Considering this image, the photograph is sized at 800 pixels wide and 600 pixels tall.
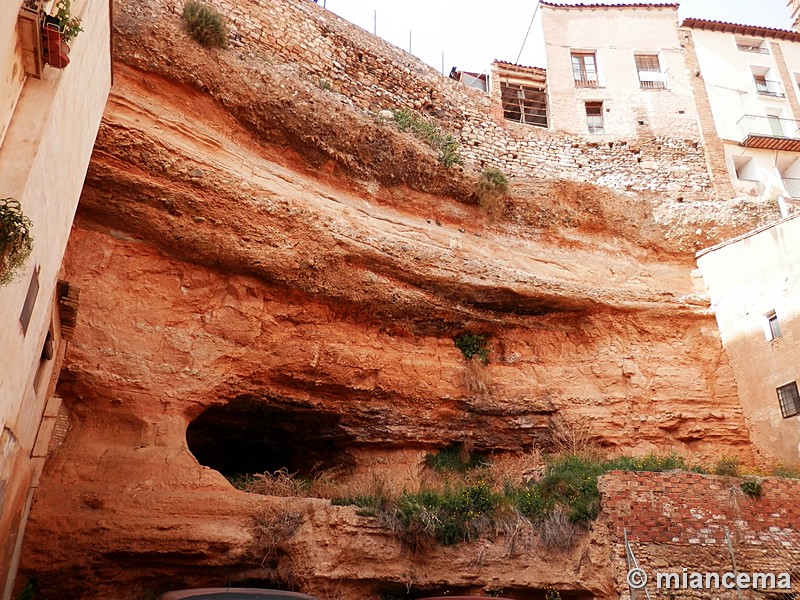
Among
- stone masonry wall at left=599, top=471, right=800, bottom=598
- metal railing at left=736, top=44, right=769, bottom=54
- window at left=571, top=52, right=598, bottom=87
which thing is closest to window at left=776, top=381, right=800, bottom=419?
stone masonry wall at left=599, top=471, right=800, bottom=598

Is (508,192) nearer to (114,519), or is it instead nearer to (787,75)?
(114,519)

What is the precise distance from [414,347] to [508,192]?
173 inches

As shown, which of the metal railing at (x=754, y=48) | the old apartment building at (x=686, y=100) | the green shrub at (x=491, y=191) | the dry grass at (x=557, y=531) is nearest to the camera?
the dry grass at (x=557, y=531)

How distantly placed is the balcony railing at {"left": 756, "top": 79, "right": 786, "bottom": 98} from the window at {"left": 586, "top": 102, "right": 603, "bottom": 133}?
6131 millimetres

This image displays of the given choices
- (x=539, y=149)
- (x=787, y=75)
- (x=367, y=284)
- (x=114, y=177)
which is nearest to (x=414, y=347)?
(x=367, y=284)

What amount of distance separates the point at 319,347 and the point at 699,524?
21.3 ft

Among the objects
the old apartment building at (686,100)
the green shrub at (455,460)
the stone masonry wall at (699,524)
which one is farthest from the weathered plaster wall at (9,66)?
the old apartment building at (686,100)

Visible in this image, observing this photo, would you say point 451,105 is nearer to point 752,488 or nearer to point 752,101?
point 752,101

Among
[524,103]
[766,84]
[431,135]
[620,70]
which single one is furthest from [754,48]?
[431,135]

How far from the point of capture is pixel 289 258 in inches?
A: 423

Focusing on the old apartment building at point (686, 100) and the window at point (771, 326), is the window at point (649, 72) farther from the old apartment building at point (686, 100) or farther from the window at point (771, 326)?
the window at point (771, 326)

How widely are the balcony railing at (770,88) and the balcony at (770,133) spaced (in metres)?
1.24

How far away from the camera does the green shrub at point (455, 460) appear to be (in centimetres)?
1203

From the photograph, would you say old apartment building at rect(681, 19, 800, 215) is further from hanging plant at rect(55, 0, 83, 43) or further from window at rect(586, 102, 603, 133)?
hanging plant at rect(55, 0, 83, 43)
